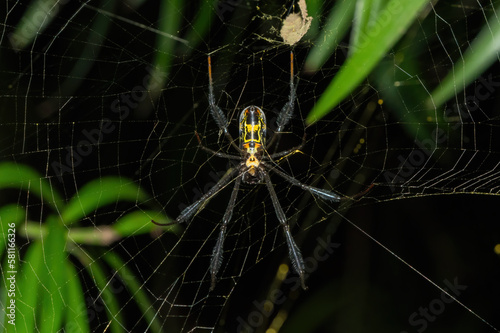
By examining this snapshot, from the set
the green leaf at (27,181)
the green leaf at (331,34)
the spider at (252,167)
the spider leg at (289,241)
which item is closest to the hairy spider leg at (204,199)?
the spider at (252,167)

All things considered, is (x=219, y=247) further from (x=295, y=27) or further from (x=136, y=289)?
(x=295, y=27)

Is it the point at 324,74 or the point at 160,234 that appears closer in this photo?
the point at 324,74

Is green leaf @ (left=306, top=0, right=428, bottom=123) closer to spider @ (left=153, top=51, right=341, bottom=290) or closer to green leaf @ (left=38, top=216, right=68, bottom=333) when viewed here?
spider @ (left=153, top=51, right=341, bottom=290)

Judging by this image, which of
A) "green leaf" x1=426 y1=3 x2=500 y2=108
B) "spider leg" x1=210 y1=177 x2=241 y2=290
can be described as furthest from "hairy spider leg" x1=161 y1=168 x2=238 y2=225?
"green leaf" x1=426 y1=3 x2=500 y2=108

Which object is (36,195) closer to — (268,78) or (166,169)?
(166,169)

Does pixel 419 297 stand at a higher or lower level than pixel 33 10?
lower

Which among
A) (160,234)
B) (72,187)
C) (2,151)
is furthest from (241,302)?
(2,151)

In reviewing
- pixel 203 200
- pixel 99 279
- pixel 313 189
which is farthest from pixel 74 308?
pixel 313 189
